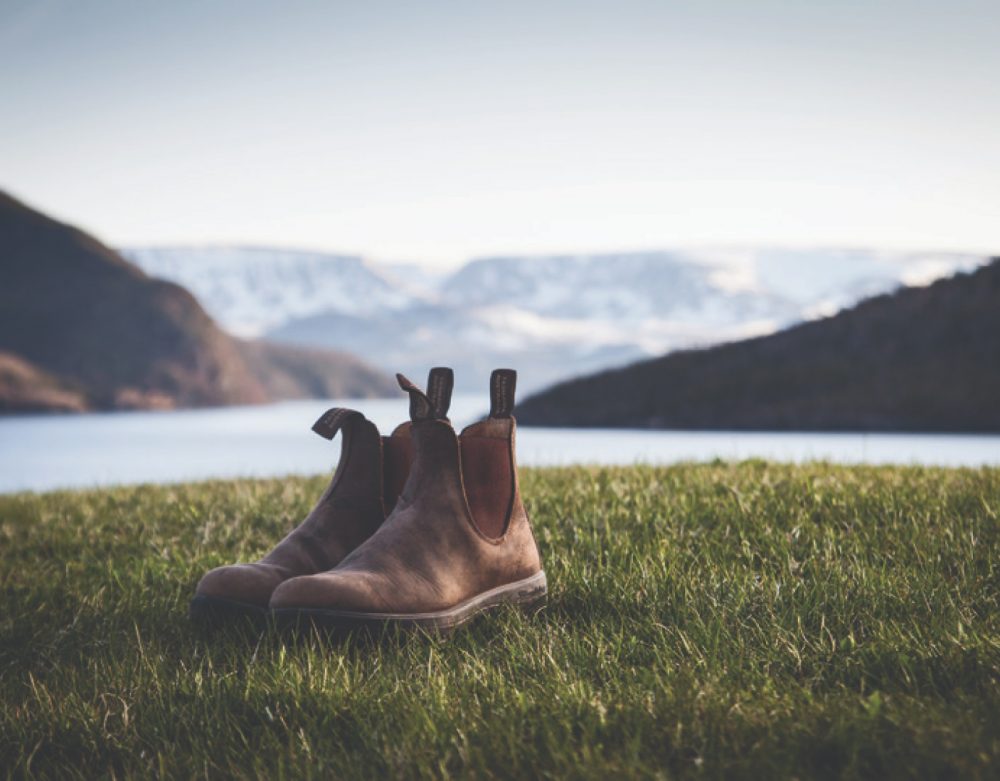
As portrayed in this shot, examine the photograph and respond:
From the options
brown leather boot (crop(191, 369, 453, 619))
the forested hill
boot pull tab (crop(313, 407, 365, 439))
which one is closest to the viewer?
boot pull tab (crop(313, 407, 365, 439))

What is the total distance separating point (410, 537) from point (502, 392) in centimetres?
78

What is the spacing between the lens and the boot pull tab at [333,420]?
12.3ft

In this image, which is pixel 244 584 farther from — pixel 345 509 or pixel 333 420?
pixel 333 420

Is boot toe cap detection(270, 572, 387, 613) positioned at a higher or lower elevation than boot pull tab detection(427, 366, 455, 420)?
lower

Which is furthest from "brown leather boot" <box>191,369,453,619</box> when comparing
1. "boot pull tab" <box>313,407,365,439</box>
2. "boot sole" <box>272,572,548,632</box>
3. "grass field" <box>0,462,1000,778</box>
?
"boot sole" <box>272,572,548,632</box>

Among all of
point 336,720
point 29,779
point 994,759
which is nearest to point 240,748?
point 336,720

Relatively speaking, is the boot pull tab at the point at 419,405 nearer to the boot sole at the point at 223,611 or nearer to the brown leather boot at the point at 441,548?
the brown leather boot at the point at 441,548

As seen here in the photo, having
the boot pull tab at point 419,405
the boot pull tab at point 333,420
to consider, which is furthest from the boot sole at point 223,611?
the boot pull tab at point 419,405

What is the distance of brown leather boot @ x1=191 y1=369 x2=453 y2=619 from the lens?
12.7 feet

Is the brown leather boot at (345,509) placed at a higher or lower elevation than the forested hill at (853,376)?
lower

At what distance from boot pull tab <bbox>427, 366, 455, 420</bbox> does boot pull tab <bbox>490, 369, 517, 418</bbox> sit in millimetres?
206

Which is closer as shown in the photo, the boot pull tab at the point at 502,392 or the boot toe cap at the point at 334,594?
the boot toe cap at the point at 334,594

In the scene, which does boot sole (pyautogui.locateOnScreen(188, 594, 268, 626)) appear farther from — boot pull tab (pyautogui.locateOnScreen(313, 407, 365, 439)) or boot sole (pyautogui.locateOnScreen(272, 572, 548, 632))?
boot pull tab (pyautogui.locateOnScreen(313, 407, 365, 439))

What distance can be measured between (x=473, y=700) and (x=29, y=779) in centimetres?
144
